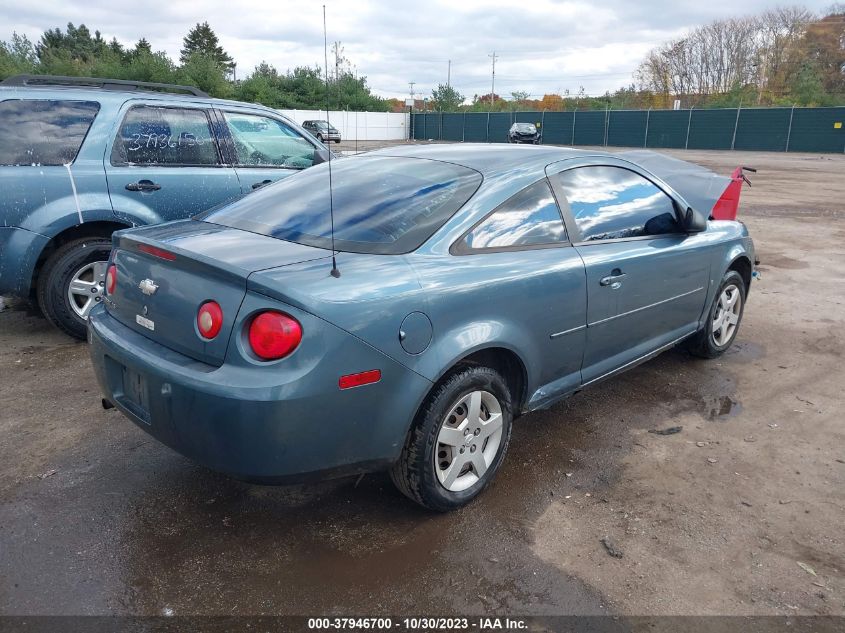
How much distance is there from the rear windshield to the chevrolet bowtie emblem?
551mm

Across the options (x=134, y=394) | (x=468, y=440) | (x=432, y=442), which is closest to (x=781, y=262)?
(x=468, y=440)

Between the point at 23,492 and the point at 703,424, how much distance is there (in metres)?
3.67

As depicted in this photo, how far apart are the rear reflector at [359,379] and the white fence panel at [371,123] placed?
51.1m

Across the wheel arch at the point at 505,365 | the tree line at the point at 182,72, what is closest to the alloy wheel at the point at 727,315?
the wheel arch at the point at 505,365

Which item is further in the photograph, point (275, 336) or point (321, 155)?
point (321, 155)

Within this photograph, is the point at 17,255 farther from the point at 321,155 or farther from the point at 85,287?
the point at 321,155

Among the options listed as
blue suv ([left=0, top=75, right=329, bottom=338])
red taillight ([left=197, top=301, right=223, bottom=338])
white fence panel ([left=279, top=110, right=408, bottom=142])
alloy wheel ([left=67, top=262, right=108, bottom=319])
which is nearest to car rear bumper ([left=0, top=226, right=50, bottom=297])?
blue suv ([left=0, top=75, right=329, bottom=338])

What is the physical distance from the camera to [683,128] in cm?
4297

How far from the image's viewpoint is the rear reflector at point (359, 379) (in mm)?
2350

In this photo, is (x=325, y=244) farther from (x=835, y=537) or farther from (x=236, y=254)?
(x=835, y=537)

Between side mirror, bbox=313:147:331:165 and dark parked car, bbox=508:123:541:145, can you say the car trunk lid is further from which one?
dark parked car, bbox=508:123:541:145

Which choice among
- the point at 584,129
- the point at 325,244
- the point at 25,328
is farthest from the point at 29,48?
the point at 325,244

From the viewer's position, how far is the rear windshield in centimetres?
282

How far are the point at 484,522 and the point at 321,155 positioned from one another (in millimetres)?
3986
